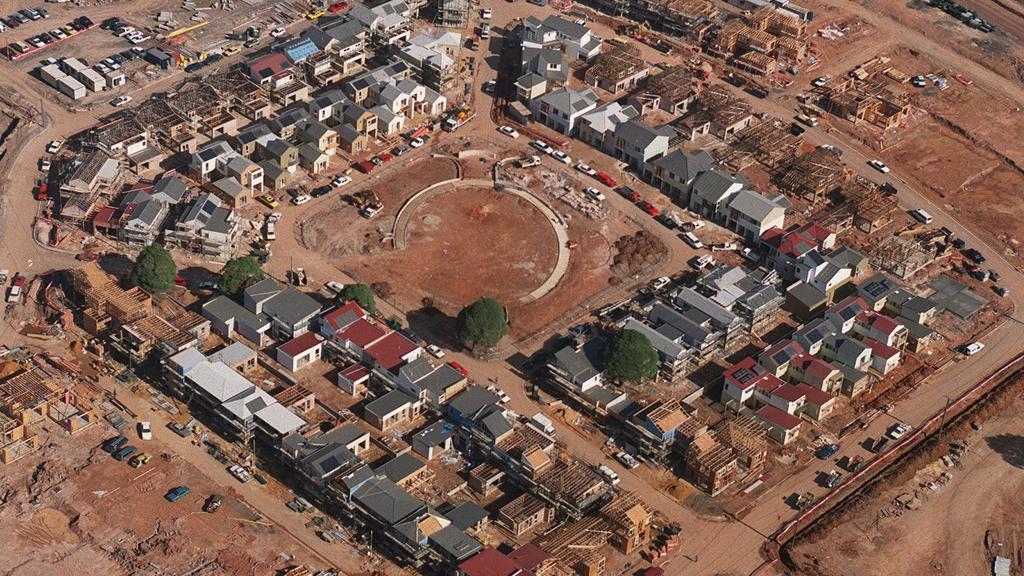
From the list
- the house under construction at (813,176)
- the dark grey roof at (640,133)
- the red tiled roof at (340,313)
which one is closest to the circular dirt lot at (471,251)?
the red tiled roof at (340,313)

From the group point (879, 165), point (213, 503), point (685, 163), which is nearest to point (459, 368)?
point (213, 503)

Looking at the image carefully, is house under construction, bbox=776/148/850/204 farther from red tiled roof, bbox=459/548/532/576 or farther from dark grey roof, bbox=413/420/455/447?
red tiled roof, bbox=459/548/532/576

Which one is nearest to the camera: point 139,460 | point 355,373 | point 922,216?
point 139,460

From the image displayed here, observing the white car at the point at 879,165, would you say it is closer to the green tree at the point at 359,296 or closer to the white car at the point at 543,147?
the white car at the point at 543,147

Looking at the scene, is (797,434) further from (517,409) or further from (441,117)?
(441,117)

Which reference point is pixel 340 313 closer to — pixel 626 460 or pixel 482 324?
pixel 482 324

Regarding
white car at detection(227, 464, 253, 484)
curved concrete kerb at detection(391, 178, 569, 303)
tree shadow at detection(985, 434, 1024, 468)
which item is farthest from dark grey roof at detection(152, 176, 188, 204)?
tree shadow at detection(985, 434, 1024, 468)
